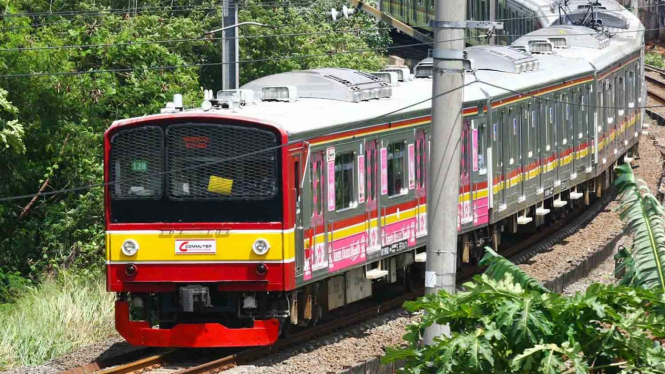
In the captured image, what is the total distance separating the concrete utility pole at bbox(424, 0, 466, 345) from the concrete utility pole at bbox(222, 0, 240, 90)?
8105 millimetres

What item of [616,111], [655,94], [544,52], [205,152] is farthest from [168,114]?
[655,94]

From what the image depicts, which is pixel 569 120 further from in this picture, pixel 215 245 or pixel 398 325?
pixel 215 245

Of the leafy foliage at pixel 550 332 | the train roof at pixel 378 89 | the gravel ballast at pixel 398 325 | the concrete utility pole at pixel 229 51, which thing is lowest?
the gravel ballast at pixel 398 325

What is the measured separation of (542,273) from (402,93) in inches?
146

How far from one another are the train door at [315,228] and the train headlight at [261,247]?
2.04ft

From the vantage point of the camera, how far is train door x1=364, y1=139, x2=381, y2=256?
15.1 meters

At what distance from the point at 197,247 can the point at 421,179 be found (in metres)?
4.27

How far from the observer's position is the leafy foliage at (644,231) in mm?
8039

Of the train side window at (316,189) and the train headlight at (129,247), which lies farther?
the train side window at (316,189)

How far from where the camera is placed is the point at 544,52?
80.6 ft

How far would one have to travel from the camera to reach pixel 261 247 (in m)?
13.1

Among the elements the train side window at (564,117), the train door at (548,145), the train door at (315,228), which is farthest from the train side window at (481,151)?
the train door at (315,228)

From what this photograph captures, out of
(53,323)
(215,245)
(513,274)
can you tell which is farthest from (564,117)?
(513,274)

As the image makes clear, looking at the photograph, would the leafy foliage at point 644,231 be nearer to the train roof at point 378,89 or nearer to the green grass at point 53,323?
the train roof at point 378,89
